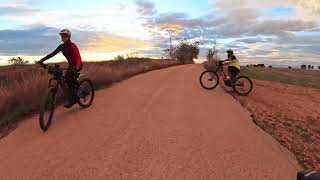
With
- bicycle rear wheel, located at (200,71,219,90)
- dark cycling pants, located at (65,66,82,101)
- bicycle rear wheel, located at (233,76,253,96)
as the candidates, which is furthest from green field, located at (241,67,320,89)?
dark cycling pants, located at (65,66,82,101)

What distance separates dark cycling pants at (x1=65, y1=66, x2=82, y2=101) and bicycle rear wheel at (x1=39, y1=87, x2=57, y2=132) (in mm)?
1187

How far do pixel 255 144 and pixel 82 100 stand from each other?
5.41 metres

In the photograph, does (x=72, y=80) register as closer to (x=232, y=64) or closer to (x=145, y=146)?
(x=145, y=146)

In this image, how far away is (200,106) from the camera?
583 inches

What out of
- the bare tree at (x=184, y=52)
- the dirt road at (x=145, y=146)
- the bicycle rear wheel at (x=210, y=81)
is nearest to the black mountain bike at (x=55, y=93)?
the dirt road at (x=145, y=146)

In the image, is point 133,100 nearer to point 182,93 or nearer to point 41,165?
point 182,93

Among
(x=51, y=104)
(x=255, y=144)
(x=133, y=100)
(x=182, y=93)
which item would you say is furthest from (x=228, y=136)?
(x=182, y=93)

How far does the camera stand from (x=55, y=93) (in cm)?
1170

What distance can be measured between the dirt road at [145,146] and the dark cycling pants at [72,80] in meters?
0.49

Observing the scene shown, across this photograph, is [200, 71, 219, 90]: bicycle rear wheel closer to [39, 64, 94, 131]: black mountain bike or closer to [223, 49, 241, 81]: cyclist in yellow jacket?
[223, 49, 241, 81]: cyclist in yellow jacket

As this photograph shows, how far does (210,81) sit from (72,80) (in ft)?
29.1

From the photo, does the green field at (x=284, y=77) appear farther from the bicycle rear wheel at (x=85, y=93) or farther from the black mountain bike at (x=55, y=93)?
the black mountain bike at (x=55, y=93)

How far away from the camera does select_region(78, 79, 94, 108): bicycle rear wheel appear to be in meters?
13.4

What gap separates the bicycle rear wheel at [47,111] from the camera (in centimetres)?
1089
